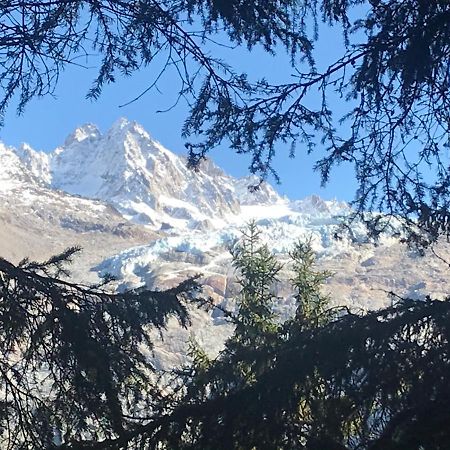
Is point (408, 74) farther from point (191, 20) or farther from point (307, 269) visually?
point (307, 269)

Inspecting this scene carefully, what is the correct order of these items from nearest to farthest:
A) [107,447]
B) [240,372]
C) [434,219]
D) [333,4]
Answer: [107,447] < [240,372] < [434,219] < [333,4]

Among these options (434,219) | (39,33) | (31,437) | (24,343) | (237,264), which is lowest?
(31,437)

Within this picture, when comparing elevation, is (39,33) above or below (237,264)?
below

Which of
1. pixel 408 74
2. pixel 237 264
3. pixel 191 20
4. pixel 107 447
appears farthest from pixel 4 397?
pixel 237 264

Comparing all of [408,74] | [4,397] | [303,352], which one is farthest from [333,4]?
[4,397]

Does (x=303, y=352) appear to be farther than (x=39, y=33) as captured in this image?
No

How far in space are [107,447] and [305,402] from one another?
92 cm

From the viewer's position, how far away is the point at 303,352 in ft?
10.2

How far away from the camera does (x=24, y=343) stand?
4.09 metres

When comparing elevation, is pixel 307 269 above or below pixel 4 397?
above

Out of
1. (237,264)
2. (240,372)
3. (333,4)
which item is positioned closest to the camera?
(240,372)

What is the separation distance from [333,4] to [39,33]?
6.02 ft

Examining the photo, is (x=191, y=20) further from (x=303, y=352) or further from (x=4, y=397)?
(x=4, y=397)

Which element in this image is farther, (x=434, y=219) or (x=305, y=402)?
(x=434, y=219)
